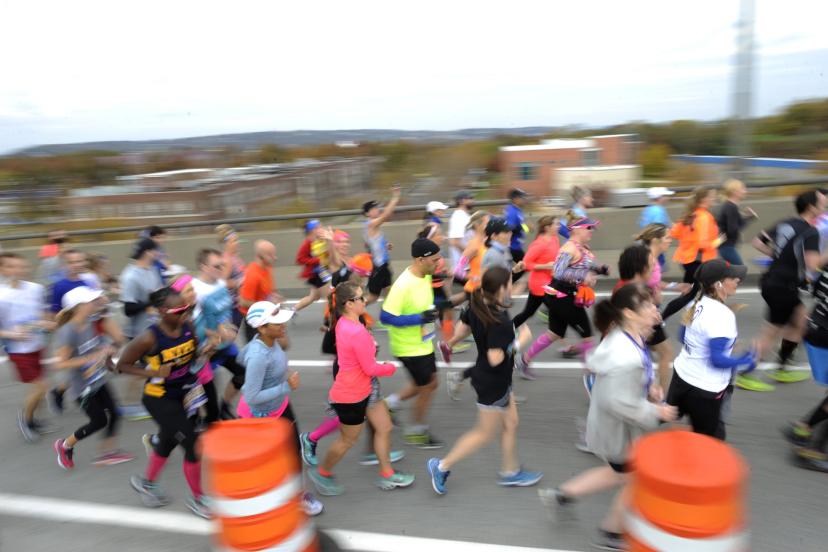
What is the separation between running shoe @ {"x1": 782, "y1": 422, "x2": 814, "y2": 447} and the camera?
448 cm

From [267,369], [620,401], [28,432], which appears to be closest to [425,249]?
[267,369]

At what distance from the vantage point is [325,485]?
4.36 metres

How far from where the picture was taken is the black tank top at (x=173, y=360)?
13.1ft

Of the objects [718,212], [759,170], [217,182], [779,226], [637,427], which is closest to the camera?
[637,427]

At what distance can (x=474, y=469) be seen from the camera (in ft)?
14.9

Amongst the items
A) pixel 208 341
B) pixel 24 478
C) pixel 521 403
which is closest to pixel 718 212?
pixel 521 403

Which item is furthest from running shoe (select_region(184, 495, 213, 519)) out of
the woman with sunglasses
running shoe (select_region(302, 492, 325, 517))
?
running shoe (select_region(302, 492, 325, 517))

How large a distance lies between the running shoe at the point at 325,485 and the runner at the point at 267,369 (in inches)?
8.6

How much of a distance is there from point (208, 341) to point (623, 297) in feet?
9.77

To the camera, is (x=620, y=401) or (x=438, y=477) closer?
(x=620, y=401)

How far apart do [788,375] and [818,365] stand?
144cm

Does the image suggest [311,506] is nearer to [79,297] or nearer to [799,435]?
[79,297]

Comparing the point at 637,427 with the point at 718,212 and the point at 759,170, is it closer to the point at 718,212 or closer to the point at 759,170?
the point at 718,212

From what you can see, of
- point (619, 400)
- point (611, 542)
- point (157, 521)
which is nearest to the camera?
point (619, 400)
